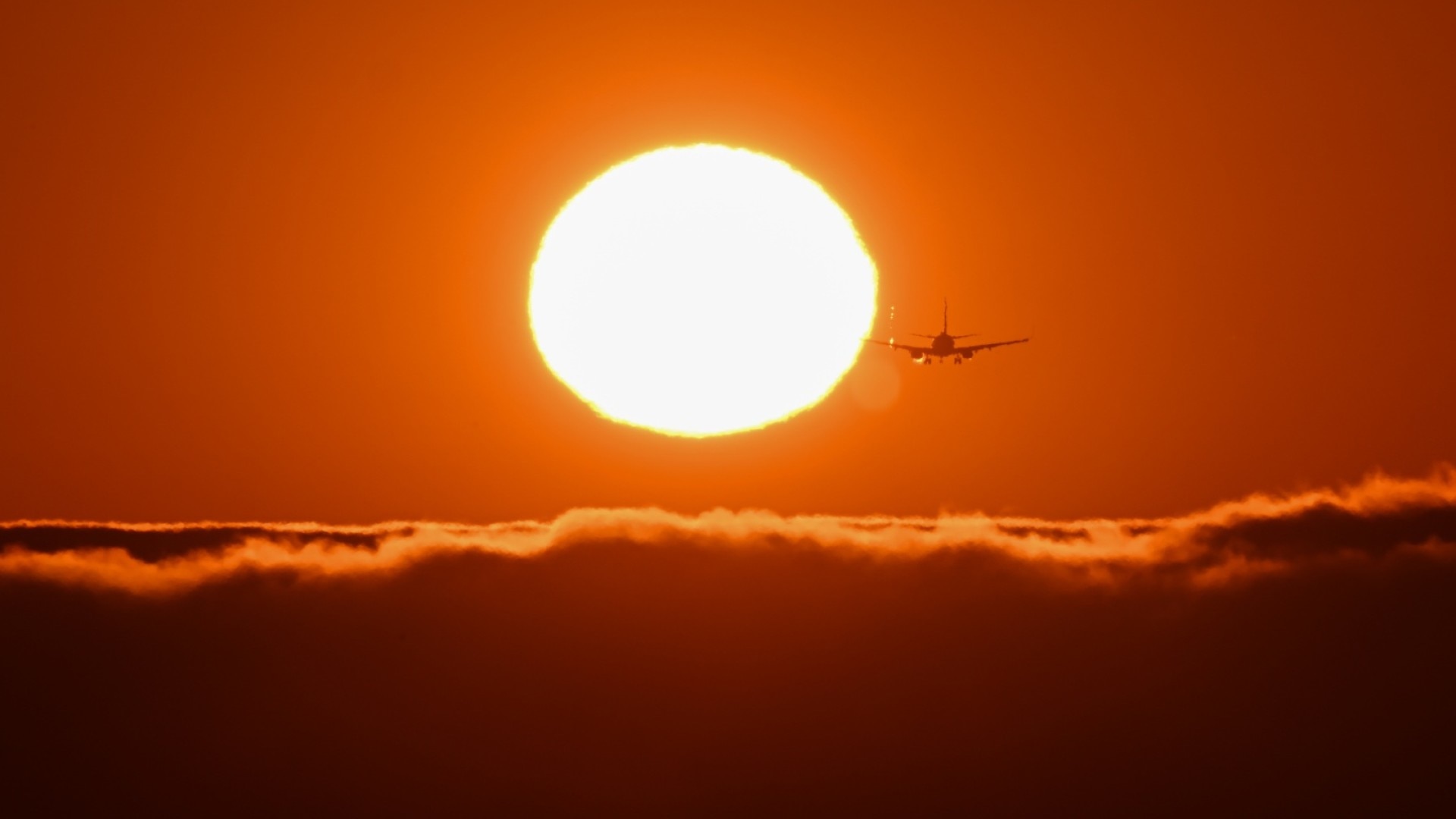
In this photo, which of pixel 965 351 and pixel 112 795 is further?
pixel 112 795

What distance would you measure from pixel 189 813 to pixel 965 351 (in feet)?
329

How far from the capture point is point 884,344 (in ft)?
637

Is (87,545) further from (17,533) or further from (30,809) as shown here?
(30,809)

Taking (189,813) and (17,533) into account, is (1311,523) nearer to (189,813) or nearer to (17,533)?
(189,813)

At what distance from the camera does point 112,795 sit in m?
200

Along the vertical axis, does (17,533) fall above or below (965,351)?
below

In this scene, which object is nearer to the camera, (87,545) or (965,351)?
(965,351)

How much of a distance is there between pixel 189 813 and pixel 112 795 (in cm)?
1002

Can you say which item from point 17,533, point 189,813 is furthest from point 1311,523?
point 17,533

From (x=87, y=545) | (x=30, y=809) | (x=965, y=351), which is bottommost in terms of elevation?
(x=30, y=809)

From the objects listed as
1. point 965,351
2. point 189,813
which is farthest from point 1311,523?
point 189,813

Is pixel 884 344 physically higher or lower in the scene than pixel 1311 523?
higher

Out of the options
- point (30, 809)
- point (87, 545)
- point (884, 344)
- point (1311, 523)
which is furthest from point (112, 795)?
point (1311, 523)

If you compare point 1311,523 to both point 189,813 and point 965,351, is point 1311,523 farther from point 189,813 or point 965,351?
point 189,813
